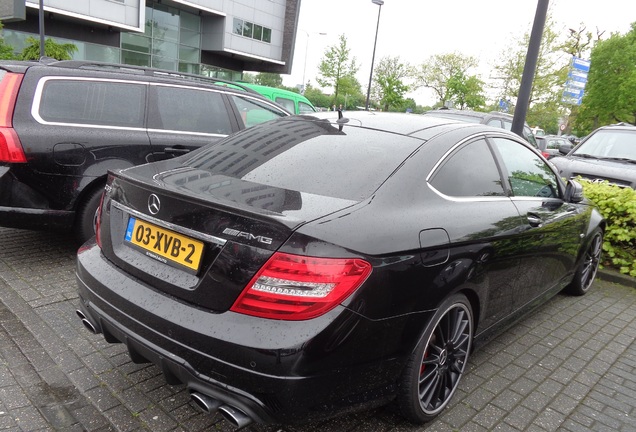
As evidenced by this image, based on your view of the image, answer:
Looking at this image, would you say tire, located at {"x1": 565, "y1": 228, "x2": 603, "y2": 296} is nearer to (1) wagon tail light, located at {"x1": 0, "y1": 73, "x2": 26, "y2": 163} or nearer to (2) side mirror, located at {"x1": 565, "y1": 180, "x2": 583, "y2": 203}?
(2) side mirror, located at {"x1": 565, "y1": 180, "x2": 583, "y2": 203}

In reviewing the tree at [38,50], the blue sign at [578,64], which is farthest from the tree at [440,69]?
the tree at [38,50]

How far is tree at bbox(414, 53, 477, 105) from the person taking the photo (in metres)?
49.0

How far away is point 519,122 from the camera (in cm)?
668

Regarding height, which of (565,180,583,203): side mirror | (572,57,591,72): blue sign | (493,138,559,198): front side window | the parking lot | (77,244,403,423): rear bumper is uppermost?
(572,57,591,72): blue sign

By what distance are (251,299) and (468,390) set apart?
175 cm

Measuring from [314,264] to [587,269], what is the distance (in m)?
4.12

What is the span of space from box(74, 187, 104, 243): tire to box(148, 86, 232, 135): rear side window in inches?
34.4

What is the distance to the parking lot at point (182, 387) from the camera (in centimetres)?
254

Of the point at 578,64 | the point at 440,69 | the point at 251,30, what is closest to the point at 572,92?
the point at 578,64

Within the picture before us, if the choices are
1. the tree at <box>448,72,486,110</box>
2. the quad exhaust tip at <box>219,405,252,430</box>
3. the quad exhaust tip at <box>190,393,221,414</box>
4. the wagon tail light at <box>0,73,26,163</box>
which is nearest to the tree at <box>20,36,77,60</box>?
the wagon tail light at <box>0,73,26,163</box>

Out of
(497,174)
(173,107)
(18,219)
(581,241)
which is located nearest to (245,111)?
(173,107)

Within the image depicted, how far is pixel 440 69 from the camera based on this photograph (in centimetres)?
5016

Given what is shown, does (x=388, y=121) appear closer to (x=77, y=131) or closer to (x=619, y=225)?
(x=77, y=131)

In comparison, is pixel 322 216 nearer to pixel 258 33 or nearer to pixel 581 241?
pixel 581 241
